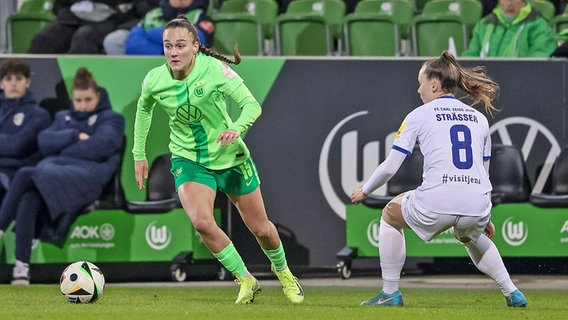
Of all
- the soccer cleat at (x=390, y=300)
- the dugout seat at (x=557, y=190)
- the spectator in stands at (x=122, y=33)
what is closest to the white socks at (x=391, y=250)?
the soccer cleat at (x=390, y=300)

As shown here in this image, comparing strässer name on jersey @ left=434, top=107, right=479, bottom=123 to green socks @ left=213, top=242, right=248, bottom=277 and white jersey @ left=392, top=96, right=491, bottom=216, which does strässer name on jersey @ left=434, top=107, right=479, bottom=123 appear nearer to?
white jersey @ left=392, top=96, right=491, bottom=216

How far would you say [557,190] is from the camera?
41.7ft

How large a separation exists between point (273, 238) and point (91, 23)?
599cm

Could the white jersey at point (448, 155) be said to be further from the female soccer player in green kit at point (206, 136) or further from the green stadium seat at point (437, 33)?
the green stadium seat at point (437, 33)

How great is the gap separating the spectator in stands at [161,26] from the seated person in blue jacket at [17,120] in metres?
1.55

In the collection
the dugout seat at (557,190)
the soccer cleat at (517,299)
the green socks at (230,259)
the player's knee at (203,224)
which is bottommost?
the dugout seat at (557,190)

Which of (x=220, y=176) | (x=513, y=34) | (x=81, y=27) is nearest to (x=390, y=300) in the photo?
(x=220, y=176)

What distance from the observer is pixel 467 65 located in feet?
41.2

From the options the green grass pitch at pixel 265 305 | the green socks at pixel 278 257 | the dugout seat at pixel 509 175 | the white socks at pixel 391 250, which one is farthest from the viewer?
Result: the dugout seat at pixel 509 175

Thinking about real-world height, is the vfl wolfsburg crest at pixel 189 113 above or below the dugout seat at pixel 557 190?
above

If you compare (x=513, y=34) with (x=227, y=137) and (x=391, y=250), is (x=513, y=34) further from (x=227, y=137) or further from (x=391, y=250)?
(x=227, y=137)

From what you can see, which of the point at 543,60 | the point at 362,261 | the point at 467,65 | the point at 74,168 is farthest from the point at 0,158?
the point at 543,60

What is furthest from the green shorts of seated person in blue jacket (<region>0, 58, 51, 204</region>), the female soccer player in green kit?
seated person in blue jacket (<region>0, 58, 51, 204</region>)

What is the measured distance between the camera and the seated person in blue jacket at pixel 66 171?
1228cm
